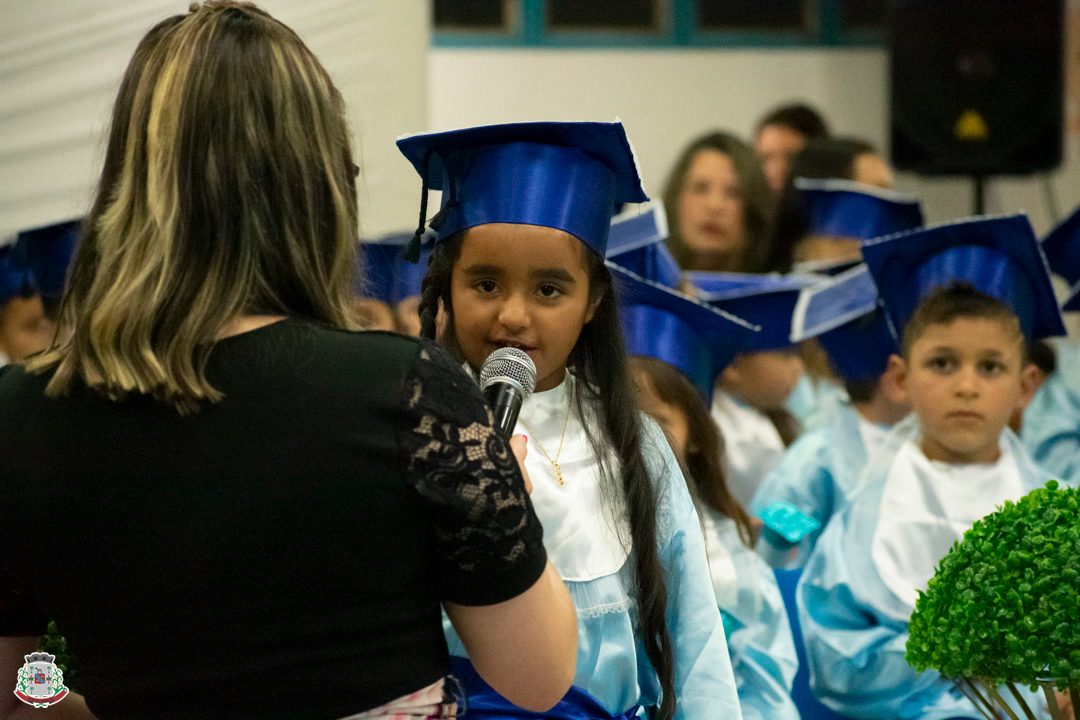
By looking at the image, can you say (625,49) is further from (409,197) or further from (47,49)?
(47,49)

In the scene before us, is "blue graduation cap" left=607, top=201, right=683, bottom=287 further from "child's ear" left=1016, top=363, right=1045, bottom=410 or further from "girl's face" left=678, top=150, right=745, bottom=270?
"girl's face" left=678, top=150, right=745, bottom=270

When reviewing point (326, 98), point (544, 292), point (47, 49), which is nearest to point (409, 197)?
point (47, 49)

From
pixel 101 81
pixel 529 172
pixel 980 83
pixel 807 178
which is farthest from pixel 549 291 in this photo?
pixel 980 83

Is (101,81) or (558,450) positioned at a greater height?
(101,81)

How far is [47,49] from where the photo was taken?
3992 mm

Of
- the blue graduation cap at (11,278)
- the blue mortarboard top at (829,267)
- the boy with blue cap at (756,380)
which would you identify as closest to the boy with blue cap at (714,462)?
the boy with blue cap at (756,380)

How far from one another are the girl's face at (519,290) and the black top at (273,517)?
0.63 m

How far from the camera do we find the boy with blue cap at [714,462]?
2.93 meters

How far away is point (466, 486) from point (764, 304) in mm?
2856

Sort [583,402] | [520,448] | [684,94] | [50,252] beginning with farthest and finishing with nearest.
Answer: [684,94], [50,252], [583,402], [520,448]

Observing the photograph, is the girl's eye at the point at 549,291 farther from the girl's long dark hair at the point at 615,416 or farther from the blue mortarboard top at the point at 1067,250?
the blue mortarboard top at the point at 1067,250

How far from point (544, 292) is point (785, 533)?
116 cm

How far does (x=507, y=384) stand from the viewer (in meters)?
1.75

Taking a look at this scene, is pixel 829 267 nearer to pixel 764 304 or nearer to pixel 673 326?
pixel 764 304
